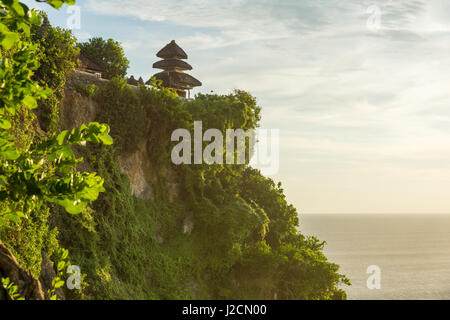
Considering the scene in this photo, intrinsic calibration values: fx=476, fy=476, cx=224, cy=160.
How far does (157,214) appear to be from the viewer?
23.2 m

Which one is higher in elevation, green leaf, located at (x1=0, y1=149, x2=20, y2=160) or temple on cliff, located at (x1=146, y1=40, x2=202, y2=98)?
temple on cliff, located at (x1=146, y1=40, x2=202, y2=98)

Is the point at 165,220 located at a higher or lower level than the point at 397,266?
higher

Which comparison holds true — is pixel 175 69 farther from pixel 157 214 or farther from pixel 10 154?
pixel 10 154

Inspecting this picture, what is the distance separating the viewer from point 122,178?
21.6 metres

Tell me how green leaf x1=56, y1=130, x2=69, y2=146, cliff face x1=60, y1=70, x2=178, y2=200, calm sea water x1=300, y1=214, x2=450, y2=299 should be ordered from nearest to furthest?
green leaf x1=56, y1=130, x2=69, y2=146 → cliff face x1=60, y1=70, x2=178, y2=200 → calm sea water x1=300, y1=214, x2=450, y2=299

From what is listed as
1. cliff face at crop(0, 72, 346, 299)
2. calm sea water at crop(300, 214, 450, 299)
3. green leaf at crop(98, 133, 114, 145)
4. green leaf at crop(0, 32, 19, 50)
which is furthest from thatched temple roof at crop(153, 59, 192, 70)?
calm sea water at crop(300, 214, 450, 299)

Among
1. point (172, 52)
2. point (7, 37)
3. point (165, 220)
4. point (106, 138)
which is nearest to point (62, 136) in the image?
point (106, 138)

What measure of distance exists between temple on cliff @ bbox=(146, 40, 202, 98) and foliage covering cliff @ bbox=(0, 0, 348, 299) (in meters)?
5.48

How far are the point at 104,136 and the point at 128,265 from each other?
16.5m

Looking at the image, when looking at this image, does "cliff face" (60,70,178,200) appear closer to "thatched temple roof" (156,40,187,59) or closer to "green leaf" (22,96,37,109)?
"thatched temple roof" (156,40,187,59)

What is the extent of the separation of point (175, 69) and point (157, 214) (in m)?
12.8

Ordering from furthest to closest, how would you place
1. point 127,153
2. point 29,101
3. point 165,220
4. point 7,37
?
point 165,220 < point 127,153 < point 29,101 < point 7,37

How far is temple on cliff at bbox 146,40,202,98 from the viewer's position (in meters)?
31.4

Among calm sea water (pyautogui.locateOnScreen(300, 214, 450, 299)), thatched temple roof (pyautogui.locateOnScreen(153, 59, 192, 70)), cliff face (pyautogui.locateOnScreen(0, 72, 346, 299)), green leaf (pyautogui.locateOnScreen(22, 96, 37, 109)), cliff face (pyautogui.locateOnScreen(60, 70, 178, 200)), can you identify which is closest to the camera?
green leaf (pyautogui.locateOnScreen(22, 96, 37, 109))
